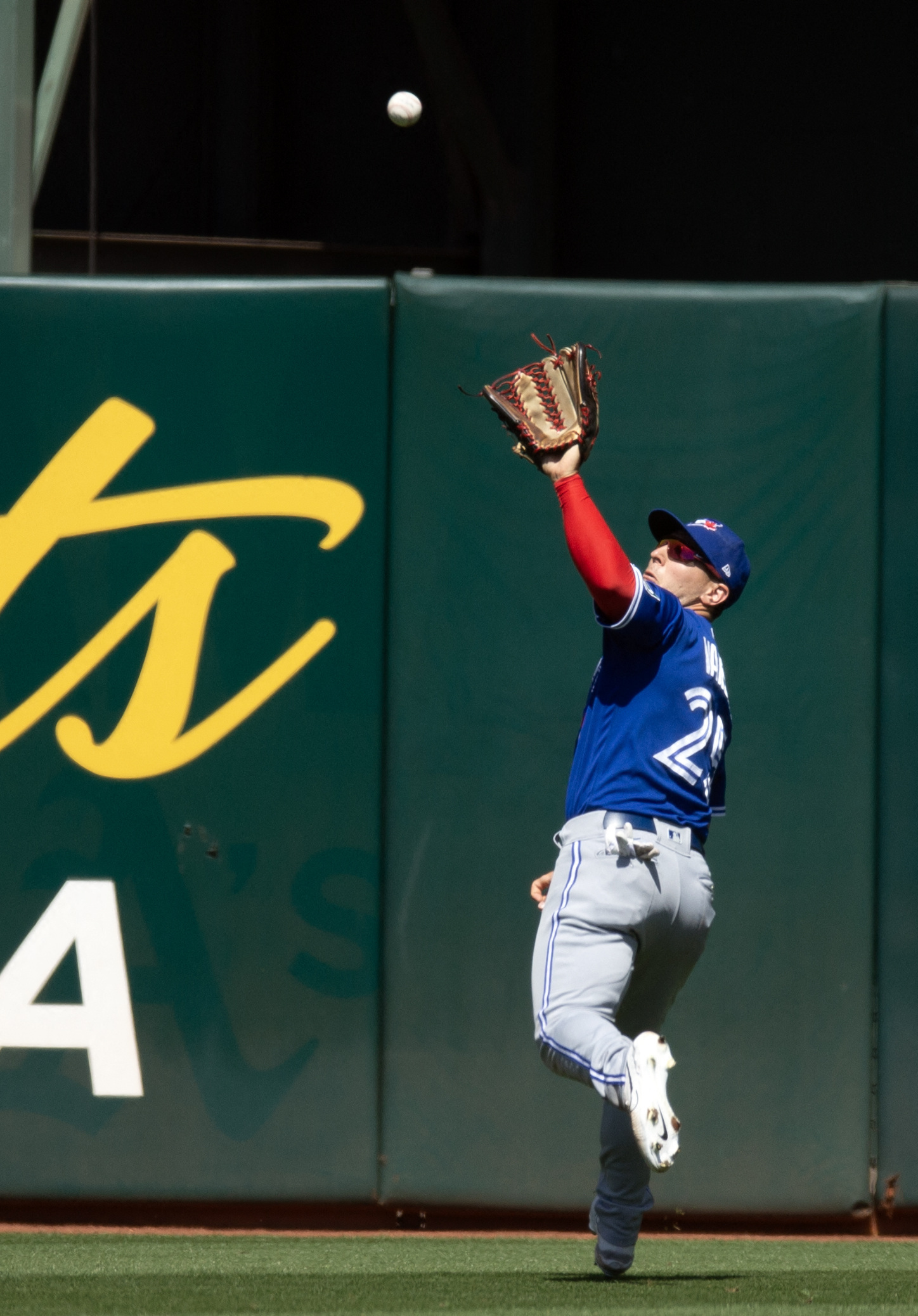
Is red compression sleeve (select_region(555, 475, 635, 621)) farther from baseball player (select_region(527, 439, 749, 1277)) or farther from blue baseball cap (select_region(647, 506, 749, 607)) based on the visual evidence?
blue baseball cap (select_region(647, 506, 749, 607))

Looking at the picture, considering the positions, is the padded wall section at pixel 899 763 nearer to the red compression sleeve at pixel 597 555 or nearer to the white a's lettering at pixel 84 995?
the red compression sleeve at pixel 597 555

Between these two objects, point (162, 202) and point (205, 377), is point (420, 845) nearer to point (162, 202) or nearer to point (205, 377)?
point (205, 377)

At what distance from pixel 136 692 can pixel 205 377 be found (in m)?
0.93

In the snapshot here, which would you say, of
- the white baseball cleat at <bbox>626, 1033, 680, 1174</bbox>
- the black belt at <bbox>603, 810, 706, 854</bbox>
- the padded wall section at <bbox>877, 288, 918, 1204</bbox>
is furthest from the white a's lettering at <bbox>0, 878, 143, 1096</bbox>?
the padded wall section at <bbox>877, 288, 918, 1204</bbox>

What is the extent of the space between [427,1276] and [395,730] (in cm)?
148

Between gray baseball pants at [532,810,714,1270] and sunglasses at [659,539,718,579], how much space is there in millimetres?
655

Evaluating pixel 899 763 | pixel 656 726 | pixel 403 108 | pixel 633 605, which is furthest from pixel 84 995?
pixel 403 108

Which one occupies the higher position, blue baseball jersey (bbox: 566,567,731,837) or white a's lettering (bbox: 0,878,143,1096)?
blue baseball jersey (bbox: 566,567,731,837)

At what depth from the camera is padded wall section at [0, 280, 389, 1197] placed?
167 inches

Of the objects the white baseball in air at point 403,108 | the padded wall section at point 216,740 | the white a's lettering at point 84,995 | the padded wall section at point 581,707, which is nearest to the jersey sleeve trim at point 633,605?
the padded wall section at point 581,707

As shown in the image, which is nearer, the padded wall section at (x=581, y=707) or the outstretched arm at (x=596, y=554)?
the outstretched arm at (x=596, y=554)

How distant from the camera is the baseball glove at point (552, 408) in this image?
323 centimetres

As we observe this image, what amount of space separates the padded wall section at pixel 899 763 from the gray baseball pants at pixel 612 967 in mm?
1127

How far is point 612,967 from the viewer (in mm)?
3096
